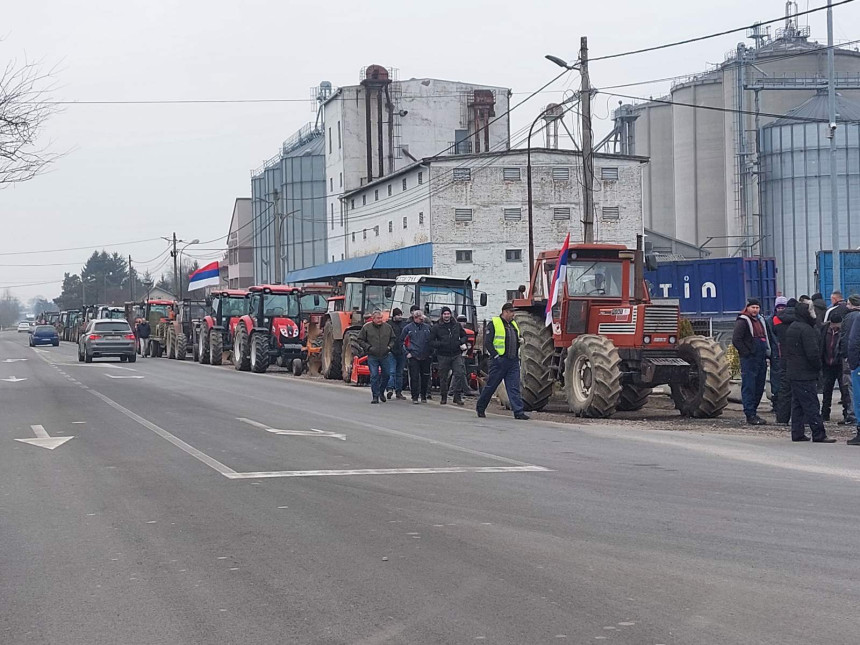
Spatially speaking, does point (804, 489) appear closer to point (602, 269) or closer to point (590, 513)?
point (590, 513)

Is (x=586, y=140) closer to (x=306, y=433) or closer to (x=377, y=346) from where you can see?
(x=377, y=346)

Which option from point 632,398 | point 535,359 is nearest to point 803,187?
point 632,398

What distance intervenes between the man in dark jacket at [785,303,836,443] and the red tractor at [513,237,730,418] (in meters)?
3.03

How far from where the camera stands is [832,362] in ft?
53.4

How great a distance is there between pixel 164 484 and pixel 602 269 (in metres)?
10.1

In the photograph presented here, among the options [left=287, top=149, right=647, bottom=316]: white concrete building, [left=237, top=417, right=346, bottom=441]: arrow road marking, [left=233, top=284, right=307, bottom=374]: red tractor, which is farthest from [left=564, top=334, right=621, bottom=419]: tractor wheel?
[left=287, top=149, right=647, bottom=316]: white concrete building

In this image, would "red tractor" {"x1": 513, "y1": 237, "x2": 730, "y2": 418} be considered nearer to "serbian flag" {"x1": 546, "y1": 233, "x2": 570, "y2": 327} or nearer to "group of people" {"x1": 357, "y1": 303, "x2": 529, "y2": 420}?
"serbian flag" {"x1": 546, "y1": 233, "x2": 570, "y2": 327}

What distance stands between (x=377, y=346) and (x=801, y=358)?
29.7ft

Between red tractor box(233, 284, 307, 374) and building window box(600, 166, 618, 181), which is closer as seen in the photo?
red tractor box(233, 284, 307, 374)

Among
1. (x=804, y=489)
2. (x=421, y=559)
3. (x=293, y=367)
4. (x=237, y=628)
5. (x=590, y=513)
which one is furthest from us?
(x=293, y=367)

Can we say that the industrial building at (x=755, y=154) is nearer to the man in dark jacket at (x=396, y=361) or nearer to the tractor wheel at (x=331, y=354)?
the tractor wheel at (x=331, y=354)

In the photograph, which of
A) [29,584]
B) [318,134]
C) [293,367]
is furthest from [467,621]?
[318,134]

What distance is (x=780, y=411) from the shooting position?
1717 cm

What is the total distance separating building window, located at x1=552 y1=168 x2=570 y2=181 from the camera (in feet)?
194
